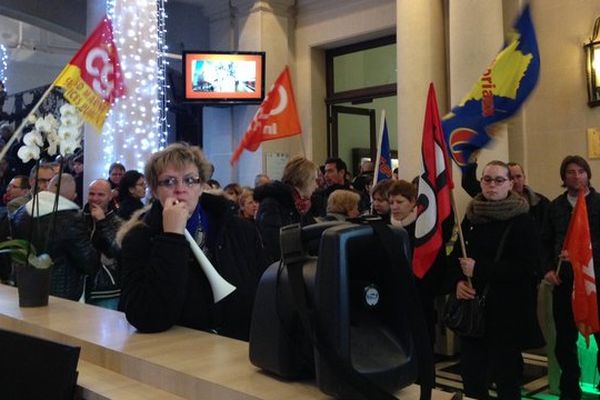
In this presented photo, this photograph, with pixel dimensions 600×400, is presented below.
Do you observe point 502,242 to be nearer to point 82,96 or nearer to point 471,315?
point 471,315

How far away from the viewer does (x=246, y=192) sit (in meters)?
6.25

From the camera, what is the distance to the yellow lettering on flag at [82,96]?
353 centimetres

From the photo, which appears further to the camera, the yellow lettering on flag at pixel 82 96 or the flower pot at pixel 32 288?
the yellow lettering on flag at pixel 82 96

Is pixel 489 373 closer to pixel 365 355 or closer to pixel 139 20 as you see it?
pixel 365 355

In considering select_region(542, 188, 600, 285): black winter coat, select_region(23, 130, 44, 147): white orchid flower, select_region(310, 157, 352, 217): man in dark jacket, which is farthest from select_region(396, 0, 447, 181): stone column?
select_region(23, 130, 44, 147): white orchid flower

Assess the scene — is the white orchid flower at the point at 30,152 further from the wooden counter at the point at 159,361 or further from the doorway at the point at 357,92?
the doorway at the point at 357,92

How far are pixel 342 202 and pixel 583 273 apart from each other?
1777 mm

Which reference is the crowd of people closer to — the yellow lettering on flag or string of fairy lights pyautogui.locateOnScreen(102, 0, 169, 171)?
the yellow lettering on flag

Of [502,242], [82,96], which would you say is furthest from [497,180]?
[82,96]

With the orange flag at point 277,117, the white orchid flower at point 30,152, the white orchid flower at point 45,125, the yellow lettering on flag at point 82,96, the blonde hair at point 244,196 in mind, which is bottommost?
the blonde hair at point 244,196

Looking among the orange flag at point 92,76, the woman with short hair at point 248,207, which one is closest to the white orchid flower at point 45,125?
the orange flag at point 92,76

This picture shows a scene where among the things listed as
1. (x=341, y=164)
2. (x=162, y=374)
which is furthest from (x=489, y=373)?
(x=341, y=164)

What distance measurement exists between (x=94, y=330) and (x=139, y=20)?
7665 millimetres

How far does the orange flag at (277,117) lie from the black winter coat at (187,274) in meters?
3.87
